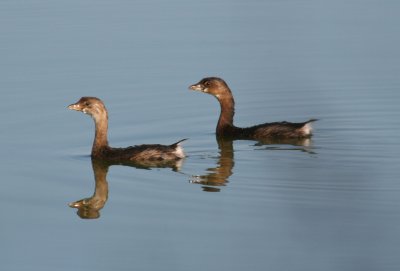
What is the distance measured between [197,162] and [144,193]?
2.00m

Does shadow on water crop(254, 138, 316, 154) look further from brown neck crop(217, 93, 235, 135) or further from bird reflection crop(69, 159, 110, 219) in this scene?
bird reflection crop(69, 159, 110, 219)

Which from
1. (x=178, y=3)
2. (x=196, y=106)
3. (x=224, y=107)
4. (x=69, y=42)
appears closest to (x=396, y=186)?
(x=224, y=107)

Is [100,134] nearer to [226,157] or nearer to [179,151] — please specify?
[179,151]

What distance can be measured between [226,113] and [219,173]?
3.32 m

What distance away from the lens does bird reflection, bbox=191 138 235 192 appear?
40.0 ft

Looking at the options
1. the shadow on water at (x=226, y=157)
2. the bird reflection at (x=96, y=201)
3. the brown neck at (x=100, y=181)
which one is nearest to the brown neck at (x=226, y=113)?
the shadow on water at (x=226, y=157)

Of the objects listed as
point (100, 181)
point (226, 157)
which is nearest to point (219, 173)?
point (226, 157)

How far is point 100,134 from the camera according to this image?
1423 cm

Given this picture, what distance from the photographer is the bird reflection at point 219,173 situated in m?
12.2

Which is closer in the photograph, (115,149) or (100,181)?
(100,181)

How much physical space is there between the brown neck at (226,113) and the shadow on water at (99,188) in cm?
234

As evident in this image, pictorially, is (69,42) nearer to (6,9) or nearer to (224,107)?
(6,9)

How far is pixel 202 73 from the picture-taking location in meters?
18.8

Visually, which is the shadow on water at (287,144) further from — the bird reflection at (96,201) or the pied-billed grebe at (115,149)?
the bird reflection at (96,201)
